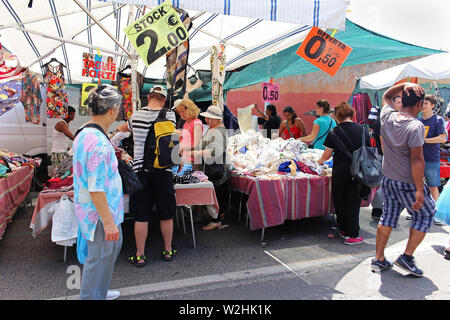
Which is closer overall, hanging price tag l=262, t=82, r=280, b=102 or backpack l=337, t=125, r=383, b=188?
backpack l=337, t=125, r=383, b=188

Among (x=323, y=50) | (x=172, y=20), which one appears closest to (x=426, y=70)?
(x=323, y=50)

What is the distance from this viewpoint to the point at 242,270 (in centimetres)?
338

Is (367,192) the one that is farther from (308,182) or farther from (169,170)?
(169,170)

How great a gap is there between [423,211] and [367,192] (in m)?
1.08

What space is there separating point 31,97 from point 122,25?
108 inches

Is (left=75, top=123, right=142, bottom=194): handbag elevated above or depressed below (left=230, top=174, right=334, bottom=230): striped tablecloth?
above

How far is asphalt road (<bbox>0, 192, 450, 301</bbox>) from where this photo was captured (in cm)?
290

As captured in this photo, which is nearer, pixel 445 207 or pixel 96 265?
pixel 96 265

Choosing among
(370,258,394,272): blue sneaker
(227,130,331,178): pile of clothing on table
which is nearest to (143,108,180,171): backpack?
(227,130,331,178): pile of clothing on table

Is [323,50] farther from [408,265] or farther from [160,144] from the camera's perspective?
[408,265]

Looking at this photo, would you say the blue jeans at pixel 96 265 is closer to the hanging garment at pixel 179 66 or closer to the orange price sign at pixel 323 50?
the hanging garment at pixel 179 66

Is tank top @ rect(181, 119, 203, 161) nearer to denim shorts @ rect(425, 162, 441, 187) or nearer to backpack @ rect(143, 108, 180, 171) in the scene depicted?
backpack @ rect(143, 108, 180, 171)

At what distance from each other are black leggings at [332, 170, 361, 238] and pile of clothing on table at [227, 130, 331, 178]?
43 centimetres
